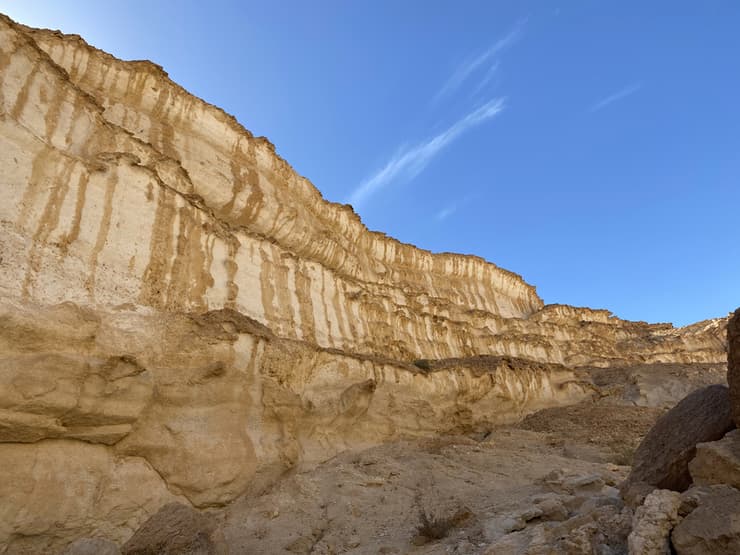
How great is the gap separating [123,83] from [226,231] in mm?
10725

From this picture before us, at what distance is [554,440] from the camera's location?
14141mm

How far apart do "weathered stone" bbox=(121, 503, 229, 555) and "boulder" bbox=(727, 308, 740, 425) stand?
18.5ft

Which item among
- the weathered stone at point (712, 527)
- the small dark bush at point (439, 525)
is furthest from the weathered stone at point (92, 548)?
the weathered stone at point (712, 527)

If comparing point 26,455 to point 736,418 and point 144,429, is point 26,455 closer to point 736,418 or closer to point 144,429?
point 144,429

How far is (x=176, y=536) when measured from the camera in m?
5.48

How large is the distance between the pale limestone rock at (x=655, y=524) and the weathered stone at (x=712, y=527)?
0.08 metres

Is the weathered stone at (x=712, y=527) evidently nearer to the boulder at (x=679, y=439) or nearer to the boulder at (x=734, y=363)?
the boulder at (x=679, y=439)

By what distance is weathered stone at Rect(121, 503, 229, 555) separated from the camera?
538 cm

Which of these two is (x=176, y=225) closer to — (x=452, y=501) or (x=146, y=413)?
(x=146, y=413)

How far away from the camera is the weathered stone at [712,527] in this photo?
10.6 feet

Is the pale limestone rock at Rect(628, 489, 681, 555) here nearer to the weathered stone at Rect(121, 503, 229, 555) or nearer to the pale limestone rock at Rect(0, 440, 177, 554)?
the weathered stone at Rect(121, 503, 229, 555)

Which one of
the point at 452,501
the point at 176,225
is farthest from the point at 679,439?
the point at 176,225

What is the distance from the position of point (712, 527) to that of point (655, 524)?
44 centimetres

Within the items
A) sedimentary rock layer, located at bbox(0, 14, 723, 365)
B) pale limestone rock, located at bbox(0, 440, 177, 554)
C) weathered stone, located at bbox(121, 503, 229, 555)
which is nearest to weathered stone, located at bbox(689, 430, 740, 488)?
weathered stone, located at bbox(121, 503, 229, 555)
